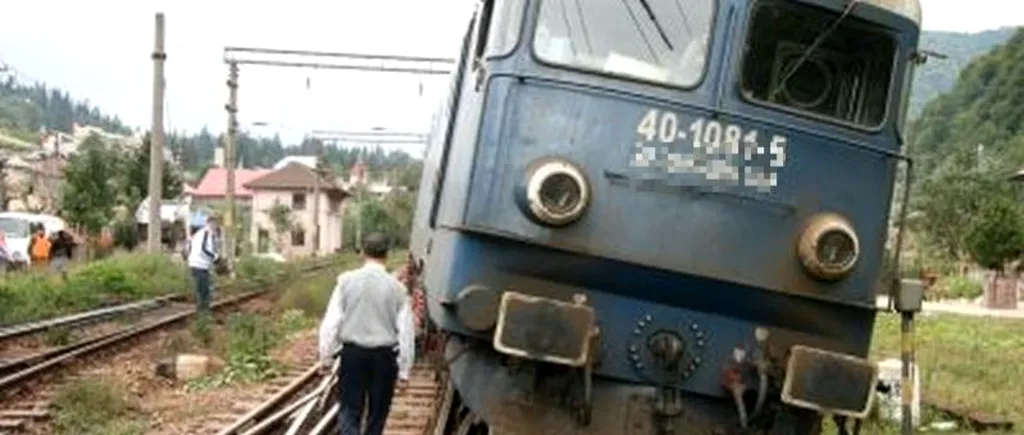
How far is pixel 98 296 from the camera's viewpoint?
86.7ft

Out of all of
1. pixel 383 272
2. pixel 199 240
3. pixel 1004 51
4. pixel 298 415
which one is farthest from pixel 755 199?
pixel 1004 51

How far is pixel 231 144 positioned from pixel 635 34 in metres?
31.2

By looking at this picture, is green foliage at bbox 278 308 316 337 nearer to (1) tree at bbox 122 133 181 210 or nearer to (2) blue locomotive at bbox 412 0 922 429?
(2) blue locomotive at bbox 412 0 922 429

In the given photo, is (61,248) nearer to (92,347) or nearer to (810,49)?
(92,347)

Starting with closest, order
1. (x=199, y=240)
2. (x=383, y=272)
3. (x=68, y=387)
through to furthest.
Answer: (x=383, y=272) < (x=68, y=387) < (x=199, y=240)

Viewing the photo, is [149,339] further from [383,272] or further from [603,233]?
[603,233]

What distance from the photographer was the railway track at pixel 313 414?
10547 mm

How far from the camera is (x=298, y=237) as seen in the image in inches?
3659

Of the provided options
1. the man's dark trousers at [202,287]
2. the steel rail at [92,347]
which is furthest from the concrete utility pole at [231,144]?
the man's dark trousers at [202,287]

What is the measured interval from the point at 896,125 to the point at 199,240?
39.3 ft

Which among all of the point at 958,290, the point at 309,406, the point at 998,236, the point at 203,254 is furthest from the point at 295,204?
the point at 309,406

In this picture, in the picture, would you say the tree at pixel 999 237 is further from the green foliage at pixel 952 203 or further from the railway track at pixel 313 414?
the railway track at pixel 313 414

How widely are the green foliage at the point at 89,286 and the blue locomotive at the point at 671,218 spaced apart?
1494 centimetres

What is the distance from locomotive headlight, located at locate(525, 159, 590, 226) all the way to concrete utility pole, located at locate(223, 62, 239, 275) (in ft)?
89.3
